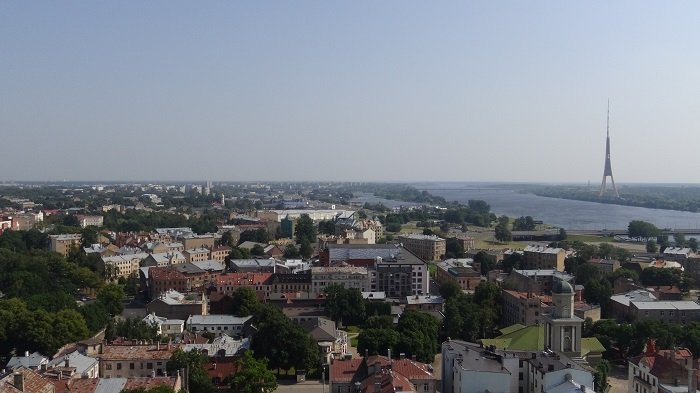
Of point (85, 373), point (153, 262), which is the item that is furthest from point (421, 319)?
point (153, 262)

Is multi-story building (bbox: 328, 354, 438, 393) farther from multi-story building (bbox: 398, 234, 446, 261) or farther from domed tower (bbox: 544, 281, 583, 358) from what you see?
multi-story building (bbox: 398, 234, 446, 261)

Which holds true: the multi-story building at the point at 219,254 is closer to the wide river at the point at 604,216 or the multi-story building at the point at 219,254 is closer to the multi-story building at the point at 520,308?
the multi-story building at the point at 520,308

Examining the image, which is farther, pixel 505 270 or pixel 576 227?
pixel 576 227

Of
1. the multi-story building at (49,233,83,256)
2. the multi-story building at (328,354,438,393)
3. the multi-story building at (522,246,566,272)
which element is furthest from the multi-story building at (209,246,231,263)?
the multi-story building at (328,354,438,393)

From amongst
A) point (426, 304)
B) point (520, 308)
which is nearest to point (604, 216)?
point (426, 304)

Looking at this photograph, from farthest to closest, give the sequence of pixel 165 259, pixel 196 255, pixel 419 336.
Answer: pixel 196 255 → pixel 165 259 → pixel 419 336

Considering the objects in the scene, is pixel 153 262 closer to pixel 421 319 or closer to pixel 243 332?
pixel 243 332

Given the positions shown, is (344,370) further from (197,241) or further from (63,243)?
(63,243)
